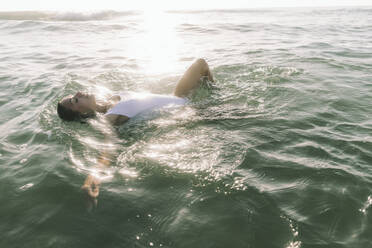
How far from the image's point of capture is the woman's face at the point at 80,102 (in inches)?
188

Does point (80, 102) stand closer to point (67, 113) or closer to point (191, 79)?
point (67, 113)

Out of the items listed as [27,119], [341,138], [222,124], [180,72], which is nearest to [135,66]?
[180,72]

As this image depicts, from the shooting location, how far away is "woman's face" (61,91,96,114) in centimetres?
477

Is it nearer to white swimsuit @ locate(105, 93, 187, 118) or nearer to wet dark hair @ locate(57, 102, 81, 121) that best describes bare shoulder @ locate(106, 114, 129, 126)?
white swimsuit @ locate(105, 93, 187, 118)

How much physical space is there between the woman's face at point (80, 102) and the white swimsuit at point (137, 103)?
44cm

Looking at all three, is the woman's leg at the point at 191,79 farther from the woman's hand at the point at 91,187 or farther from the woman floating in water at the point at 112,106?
the woman's hand at the point at 91,187

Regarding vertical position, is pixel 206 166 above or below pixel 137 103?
below

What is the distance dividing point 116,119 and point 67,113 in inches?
36.7

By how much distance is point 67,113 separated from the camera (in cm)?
482

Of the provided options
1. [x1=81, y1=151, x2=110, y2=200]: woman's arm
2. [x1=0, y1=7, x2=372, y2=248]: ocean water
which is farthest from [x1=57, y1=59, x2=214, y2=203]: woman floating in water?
[x1=81, y1=151, x2=110, y2=200]: woman's arm

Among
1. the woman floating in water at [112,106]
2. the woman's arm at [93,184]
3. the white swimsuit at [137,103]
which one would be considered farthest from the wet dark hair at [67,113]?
the woman's arm at [93,184]

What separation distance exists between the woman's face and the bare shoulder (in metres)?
0.49

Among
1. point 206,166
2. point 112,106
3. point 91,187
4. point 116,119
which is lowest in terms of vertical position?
point 91,187

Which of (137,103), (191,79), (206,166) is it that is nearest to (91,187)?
(206,166)
